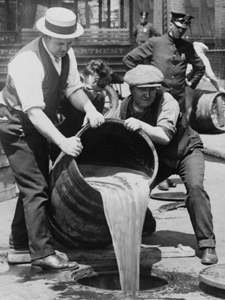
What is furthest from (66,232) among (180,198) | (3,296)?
(180,198)

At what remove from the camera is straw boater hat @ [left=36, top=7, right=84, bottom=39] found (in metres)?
5.96

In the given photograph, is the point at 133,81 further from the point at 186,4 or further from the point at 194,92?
the point at 186,4

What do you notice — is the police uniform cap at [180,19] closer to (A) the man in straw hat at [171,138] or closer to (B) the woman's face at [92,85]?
(B) the woman's face at [92,85]

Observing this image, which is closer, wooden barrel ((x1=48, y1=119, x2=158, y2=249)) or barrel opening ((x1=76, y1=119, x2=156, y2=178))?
wooden barrel ((x1=48, y1=119, x2=158, y2=249))

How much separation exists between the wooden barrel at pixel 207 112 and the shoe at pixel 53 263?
8333 millimetres

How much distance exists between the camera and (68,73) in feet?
20.7

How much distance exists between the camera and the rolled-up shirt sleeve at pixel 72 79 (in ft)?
20.8

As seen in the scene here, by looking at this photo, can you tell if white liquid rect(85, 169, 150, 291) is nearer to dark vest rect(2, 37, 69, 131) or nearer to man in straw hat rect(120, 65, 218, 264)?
man in straw hat rect(120, 65, 218, 264)

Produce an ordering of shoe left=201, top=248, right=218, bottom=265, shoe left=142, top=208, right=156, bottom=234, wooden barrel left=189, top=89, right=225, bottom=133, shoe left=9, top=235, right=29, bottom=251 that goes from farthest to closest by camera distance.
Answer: wooden barrel left=189, top=89, right=225, bottom=133 → shoe left=142, top=208, right=156, bottom=234 → shoe left=9, top=235, right=29, bottom=251 → shoe left=201, top=248, right=218, bottom=265

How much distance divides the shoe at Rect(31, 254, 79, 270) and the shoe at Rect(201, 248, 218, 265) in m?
0.97

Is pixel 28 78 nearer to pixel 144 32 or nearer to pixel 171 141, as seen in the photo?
pixel 171 141

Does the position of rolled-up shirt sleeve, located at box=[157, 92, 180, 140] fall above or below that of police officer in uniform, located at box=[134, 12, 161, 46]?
above

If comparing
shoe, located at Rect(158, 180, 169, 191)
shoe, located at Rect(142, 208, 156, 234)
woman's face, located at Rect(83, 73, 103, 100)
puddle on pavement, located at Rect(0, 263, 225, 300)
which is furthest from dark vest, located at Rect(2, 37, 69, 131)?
shoe, located at Rect(158, 180, 169, 191)

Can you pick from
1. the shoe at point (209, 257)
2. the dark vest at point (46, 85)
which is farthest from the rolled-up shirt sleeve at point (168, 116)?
the shoe at point (209, 257)
